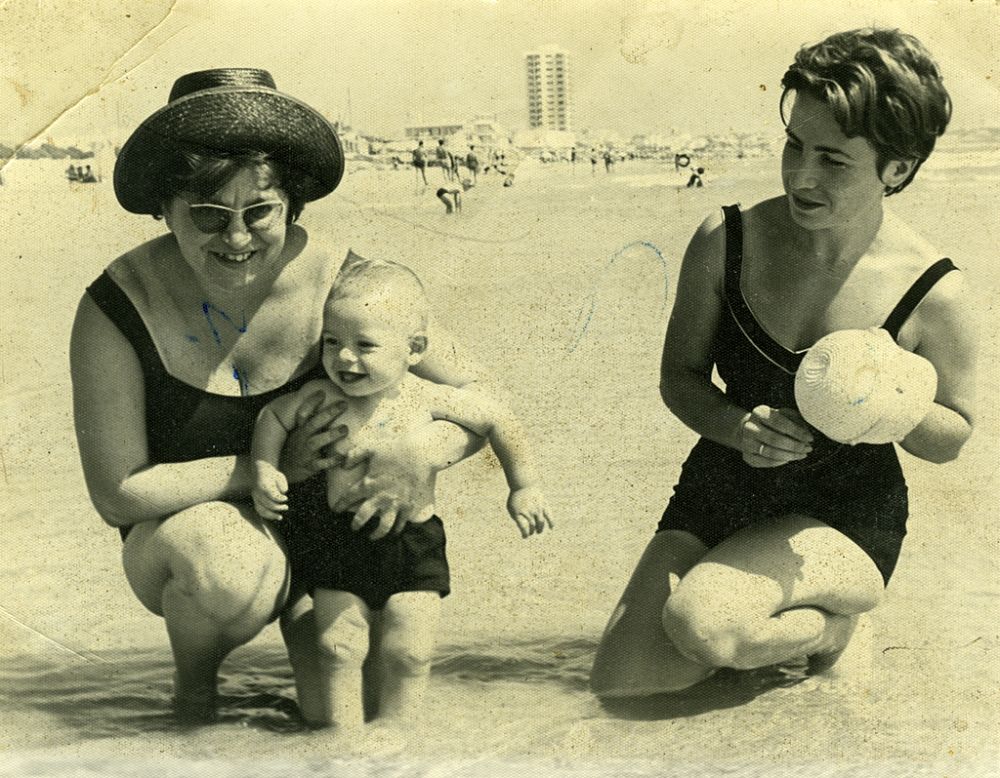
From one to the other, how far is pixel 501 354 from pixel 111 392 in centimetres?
106

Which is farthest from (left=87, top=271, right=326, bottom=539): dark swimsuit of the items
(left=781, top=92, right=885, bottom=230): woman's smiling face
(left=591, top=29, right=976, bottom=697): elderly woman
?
(left=781, top=92, right=885, bottom=230): woman's smiling face

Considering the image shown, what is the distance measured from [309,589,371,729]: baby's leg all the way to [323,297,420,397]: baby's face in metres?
0.54

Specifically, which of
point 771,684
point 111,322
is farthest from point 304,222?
point 771,684

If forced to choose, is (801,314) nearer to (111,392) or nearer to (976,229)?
(976,229)

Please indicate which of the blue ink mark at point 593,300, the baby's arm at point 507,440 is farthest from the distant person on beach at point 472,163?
the baby's arm at point 507,440

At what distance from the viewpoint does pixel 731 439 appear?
14.2 ft

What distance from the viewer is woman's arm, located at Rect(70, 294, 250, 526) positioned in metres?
4.25

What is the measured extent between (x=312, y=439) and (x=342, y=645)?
1.73ft

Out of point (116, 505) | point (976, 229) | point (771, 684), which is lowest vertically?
point (771, 684)

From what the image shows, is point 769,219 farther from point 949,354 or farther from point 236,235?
point 236,235

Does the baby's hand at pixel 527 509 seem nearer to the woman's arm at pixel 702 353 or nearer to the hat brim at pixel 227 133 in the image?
the woman's arm at pixel 702 353

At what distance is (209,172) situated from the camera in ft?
13.6

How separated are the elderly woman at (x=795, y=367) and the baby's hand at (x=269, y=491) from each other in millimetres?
1000

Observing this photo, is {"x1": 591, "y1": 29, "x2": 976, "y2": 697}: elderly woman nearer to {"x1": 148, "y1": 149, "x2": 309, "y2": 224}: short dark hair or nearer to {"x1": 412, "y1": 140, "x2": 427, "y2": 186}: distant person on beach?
{"x1": 412, "y1": 140, "x2": 427, "y2": 186}: distant person on beach
